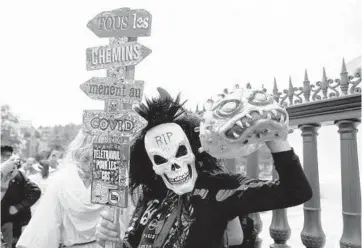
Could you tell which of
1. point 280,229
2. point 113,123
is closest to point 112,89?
point 113,123

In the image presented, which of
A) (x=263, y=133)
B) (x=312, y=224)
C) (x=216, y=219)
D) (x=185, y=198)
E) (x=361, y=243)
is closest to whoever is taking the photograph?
(x=263, y=133)

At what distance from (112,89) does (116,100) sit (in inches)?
2.3

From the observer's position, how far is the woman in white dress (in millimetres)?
2227

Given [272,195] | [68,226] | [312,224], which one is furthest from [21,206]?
[272,195]

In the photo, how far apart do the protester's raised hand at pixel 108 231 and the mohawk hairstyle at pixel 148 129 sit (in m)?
0.21

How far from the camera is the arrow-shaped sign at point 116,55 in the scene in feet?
5.70

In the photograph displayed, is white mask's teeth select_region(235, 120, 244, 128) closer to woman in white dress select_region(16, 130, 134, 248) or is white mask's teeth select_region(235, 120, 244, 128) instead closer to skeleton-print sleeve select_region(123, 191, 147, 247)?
skeleton-print sleeve select_region(123, 191, 147, 247)

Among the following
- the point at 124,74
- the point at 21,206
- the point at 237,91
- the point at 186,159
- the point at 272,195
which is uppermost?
the point at 124,74

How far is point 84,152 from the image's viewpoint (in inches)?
90.7

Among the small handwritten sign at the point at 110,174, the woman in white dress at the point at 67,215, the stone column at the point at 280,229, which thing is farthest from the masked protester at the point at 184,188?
the stone column at the point at 280,229

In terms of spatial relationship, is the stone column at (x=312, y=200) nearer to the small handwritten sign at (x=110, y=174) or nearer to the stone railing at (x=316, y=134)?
the stone railing at (x=316, y=134)

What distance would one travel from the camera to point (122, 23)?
176 centimetres

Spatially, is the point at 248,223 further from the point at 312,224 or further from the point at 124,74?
the point at 124,74

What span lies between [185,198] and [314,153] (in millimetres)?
1063
